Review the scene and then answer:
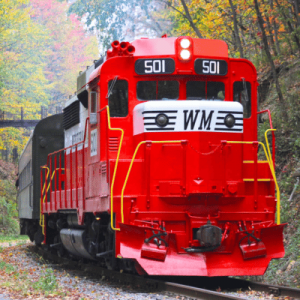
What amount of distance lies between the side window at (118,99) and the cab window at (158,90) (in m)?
0.22

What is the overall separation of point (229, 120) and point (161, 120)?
1.00 meters

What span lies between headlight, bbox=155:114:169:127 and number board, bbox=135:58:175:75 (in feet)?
2.54

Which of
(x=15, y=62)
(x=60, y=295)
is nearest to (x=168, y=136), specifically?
(x=60, y=295)

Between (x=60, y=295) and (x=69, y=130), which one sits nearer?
(x=60, y=295)

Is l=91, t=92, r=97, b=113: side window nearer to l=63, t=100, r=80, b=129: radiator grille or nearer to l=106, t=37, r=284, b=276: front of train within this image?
l=106, t=37, r=284, b=276: front of train

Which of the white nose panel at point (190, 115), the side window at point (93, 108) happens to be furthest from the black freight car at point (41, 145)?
the white nose panel at point (190, 115)

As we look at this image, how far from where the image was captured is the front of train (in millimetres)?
7715

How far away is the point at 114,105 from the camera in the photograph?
27.9 feet

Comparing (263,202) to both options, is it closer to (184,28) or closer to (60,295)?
(60,295)

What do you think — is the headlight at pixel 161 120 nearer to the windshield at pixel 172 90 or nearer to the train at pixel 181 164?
the train at pixel 181 164

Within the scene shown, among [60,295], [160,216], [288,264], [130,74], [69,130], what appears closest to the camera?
[60,295]

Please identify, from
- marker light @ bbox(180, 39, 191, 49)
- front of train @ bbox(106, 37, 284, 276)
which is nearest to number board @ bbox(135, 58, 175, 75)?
front of train @ bbox(106, 37, 284, 276)

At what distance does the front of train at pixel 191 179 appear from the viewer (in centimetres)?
771

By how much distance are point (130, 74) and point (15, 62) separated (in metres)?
34.4
